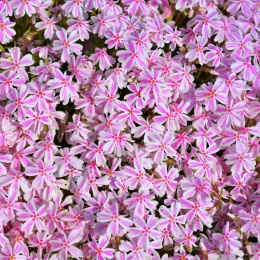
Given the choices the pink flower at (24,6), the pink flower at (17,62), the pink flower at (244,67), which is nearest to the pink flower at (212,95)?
the pink flower at (244,67)

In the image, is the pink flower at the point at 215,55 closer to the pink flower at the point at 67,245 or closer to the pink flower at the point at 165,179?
the pink flower at the point at 165,179

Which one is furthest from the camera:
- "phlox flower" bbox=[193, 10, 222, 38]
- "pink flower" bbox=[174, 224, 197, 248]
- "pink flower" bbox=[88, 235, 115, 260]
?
"phlox flower" bbox=[193, 10, 222, 38]

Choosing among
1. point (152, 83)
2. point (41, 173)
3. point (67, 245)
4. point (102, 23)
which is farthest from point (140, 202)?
point (102, 23)

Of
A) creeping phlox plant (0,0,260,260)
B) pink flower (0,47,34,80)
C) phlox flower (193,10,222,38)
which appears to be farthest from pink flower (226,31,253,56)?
pink flower (0,47,34,80)

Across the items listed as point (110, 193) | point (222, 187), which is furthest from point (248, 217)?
point (110, 193)

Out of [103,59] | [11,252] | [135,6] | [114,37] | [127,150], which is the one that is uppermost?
[135,6]

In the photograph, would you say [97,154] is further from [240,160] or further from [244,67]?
[244,67]

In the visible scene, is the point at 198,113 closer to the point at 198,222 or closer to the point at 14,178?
the point at 198,222

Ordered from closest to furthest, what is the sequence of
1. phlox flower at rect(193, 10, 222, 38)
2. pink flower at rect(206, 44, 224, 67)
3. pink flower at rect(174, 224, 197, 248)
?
1. pink flower at rect(174, 224, 197, 248)
2. pink flower at rect(206, 44, 224, 67)
3. phlox flower at rect(193, 10, 222, 38)

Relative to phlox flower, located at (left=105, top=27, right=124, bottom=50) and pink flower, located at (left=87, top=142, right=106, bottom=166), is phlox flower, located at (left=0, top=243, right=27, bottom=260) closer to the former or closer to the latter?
pink flower, located at (left=87, top=142, right=106, bottom=166)
